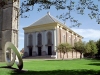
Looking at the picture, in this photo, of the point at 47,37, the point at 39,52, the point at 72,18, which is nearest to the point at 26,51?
the point at 39,52

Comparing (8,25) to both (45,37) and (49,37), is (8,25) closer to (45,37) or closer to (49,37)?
(45,37)

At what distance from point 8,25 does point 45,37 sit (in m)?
22.7

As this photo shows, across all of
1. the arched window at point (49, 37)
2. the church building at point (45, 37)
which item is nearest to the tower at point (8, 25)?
the church building at point (45, 37)

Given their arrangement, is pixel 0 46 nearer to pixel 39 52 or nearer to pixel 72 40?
pixel 39 52

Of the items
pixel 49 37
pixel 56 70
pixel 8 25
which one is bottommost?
pixel 56 70

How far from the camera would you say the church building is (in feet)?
176

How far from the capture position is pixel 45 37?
56000 mm

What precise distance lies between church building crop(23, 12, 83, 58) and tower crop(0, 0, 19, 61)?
20124mm

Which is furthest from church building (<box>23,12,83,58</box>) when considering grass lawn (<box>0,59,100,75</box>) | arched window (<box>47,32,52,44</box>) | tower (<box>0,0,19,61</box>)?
grass lawn (<box>0,59,100,75</box>)

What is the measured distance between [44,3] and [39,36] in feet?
154

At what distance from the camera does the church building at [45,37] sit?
53750 millimetres

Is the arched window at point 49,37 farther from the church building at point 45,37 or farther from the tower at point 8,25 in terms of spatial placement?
the tower at point 8,25

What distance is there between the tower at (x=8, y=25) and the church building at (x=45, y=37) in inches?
792

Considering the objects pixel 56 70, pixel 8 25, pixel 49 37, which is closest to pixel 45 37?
pixel 49 37
